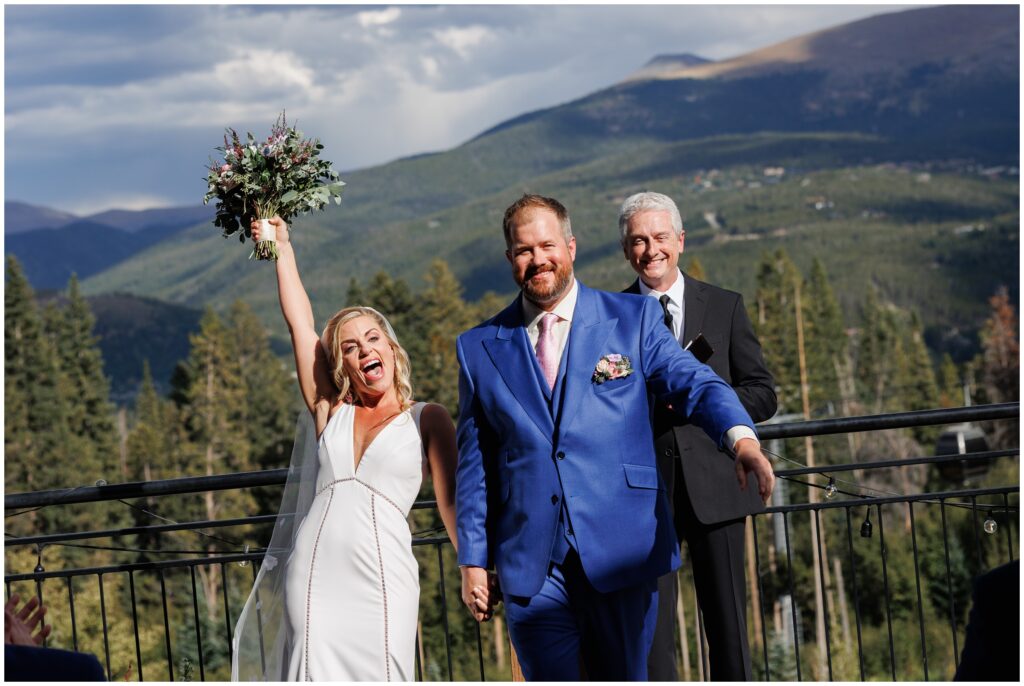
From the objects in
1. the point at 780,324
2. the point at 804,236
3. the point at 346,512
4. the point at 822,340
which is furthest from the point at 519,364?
the point at 804,236

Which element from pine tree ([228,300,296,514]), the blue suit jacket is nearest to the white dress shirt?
the blue suit jacket

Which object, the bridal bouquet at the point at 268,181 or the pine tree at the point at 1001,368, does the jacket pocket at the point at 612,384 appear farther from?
the pine tree at the point at 1001,368

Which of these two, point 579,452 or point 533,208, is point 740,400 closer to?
point 579,452

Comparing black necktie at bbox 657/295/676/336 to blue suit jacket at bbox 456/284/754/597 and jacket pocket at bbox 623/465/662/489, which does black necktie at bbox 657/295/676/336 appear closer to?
blue suit jacket at bbox 456/284/754/597

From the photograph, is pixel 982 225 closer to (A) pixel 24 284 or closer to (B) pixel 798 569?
(B) pixel 798 569

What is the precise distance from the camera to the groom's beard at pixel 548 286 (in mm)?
3111

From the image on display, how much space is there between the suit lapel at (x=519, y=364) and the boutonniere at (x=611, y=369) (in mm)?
147

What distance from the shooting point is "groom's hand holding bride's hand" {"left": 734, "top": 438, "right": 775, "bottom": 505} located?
270 centimetres

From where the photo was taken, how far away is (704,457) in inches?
144

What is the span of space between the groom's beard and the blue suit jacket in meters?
0.10

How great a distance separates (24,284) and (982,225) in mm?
109505

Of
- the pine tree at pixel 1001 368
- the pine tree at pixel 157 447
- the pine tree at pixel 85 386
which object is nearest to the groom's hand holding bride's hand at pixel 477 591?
the pine tree at pixel 85 386

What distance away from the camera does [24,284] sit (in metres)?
53.7

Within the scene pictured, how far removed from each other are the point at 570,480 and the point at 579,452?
0.07 m
